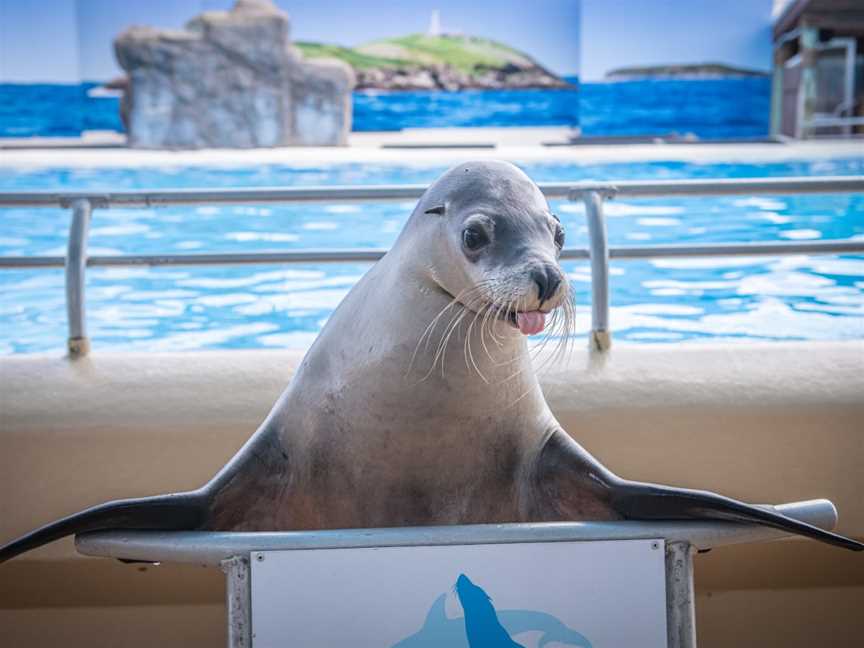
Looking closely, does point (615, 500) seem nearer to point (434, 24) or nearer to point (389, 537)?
point (389, 537)

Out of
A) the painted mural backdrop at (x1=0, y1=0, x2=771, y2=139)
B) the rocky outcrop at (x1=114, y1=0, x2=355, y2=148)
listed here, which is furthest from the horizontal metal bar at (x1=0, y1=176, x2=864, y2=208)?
the painted mural backdrop at (x1=0, y1=0, x2=771, y2=139)

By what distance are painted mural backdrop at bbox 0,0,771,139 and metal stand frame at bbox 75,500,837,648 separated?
2150cm

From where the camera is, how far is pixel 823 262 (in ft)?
25.1

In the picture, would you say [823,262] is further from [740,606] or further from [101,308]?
[740,606]

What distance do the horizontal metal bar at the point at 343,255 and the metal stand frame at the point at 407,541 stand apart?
139 centimetres

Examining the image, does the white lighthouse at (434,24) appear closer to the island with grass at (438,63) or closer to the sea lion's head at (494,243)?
the island with grass at (438,63)

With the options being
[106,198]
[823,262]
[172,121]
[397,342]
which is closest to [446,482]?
[397,342]

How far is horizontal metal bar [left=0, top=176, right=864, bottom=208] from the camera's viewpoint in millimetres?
3145

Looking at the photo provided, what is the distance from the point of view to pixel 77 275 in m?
3.06

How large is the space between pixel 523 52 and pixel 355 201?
22074 mm

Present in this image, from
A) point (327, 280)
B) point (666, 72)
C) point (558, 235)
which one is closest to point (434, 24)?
point (666, 72)

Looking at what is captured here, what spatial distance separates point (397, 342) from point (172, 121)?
17423 mm

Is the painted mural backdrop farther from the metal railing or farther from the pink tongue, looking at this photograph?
the pink tongue

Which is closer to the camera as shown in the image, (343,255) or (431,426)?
(431,426)
